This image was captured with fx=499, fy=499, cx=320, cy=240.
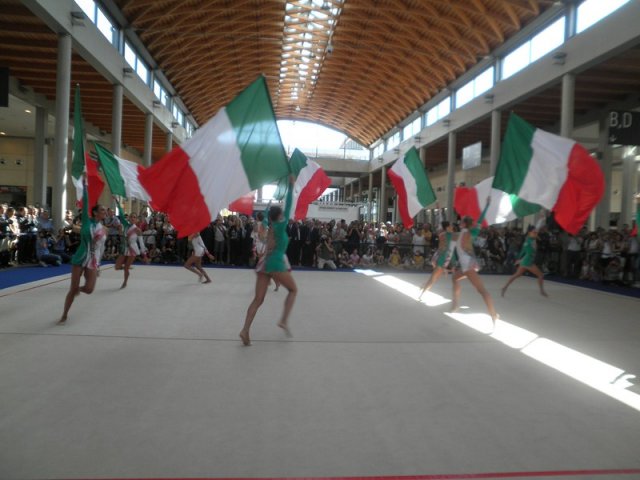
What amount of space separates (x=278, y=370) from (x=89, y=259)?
12.4ft

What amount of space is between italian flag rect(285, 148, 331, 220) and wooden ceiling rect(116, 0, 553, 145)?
12910mm

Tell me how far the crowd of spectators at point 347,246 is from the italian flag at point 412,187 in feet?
24.7

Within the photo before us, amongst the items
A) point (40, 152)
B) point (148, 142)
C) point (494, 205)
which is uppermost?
point (148, 142)

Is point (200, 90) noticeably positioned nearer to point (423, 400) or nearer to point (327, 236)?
point (327, 236)

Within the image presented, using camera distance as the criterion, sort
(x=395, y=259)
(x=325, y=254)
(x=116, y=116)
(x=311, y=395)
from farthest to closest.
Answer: (x=116, y=116), (x=395, y=259), (x=325, y=254), (x=311, y=395)

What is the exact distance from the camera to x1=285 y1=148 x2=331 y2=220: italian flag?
39.6 ft

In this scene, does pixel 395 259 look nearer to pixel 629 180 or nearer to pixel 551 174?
pixel 629 180

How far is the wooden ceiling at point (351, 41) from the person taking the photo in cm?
2328

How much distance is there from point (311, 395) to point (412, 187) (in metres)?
8.47

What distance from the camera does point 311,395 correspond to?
15.0ft

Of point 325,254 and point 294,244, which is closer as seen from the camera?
point 325,254

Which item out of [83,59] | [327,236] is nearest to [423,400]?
[327,236]

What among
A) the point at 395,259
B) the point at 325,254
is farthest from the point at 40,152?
the point at 395,259

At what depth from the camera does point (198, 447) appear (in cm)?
340
